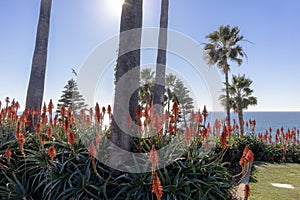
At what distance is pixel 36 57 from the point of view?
5.42 meters

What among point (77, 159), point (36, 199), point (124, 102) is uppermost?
point (124, 102)

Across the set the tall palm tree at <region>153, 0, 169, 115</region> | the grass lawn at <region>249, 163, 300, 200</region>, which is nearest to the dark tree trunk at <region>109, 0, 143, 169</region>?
the grass lawn at <region>249, 163, 300, 200</region>

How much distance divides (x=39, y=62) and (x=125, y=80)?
3.43m

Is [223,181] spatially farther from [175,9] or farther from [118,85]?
[175,9]

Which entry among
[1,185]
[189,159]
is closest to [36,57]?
[1,185]

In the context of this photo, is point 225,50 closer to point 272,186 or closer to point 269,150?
point 269,150

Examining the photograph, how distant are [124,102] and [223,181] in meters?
1.68

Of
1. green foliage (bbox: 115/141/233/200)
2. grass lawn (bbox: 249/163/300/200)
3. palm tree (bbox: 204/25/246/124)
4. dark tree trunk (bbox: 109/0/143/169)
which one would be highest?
palm tree (bbox: 204/25/246/124)

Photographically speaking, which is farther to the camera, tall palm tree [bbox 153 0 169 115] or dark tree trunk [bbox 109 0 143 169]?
tall palm tree [bbox 153 0 169 115]

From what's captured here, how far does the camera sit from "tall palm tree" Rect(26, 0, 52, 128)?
5.29 meters

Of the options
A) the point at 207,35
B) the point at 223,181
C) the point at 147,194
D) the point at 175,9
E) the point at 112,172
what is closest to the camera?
the point at 147,194

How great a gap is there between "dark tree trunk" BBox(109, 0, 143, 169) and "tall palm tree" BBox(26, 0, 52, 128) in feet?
10.0

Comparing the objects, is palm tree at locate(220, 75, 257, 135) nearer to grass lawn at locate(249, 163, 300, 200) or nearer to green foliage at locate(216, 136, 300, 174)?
green foliage at locate(216, 136, 300, 174)

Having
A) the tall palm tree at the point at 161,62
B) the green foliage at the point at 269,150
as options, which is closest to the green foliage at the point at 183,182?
the tall palm tree at the point at 161,62
